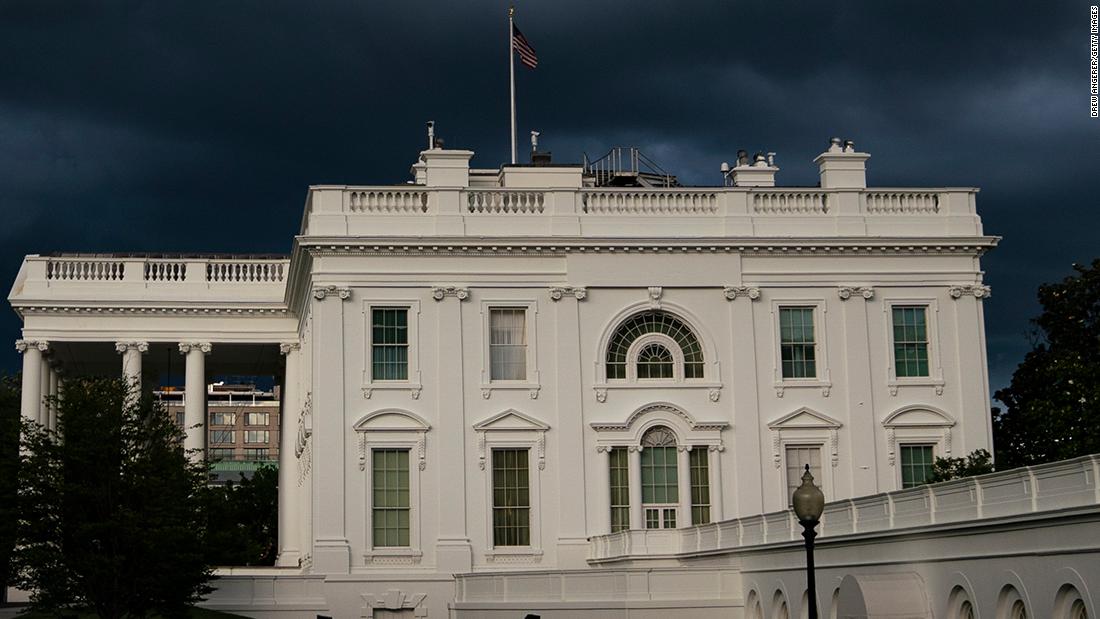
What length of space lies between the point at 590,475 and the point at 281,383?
23.8 m

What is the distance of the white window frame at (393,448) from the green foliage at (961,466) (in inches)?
620

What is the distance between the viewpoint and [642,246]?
55.8 meters

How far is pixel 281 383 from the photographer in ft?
245

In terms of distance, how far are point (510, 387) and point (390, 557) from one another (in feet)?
21.6

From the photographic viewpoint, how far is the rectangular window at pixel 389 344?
54.9m

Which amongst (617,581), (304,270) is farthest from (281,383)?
(617,581)

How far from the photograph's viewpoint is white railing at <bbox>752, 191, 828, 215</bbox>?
189 ft

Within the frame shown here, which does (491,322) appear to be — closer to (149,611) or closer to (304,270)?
(304,270)

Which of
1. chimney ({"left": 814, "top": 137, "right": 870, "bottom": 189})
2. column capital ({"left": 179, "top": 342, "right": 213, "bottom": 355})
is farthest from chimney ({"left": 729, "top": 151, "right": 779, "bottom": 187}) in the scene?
column capital ({"left": 179, "top": 342, "right": 213, "bottom": 355})

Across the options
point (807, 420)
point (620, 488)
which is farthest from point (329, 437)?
point (807, 420)

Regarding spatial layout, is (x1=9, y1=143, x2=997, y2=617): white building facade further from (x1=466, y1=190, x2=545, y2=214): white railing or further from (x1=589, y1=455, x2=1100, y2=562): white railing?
(x1=589, y1=455, x2=1100, y2=562): white railing

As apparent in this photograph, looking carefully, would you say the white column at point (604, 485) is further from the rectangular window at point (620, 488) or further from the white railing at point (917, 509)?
the white railing at point (917, 509)

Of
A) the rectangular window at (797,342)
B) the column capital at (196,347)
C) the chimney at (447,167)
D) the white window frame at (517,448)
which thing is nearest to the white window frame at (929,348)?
the rectangular window at (797,342)

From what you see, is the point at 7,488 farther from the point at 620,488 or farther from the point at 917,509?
the point at 917,509
